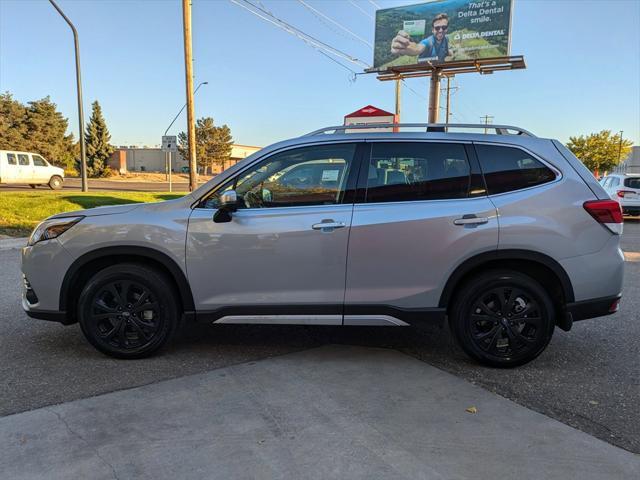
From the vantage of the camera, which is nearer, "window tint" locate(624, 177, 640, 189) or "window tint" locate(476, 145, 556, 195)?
"window tint" locate(476, 145, 556, 195)

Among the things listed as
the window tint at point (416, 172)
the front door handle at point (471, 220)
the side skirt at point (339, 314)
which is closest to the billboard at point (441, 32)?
the window tint at point (416, 172)

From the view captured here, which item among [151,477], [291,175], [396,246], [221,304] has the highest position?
[291,175]

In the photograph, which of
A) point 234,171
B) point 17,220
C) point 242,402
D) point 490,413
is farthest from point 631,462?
point 17,220

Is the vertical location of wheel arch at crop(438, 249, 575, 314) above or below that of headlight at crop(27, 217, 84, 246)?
below

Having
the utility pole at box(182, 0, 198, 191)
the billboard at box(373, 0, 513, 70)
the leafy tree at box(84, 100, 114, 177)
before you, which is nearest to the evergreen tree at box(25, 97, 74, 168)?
the leafy tree at box(84, 100, 114, 177)

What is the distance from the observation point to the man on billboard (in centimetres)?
2719

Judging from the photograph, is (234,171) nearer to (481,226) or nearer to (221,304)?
(221,304)

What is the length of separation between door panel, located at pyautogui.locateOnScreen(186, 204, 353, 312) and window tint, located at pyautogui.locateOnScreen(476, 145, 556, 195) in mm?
1174

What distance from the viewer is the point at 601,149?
224 ft

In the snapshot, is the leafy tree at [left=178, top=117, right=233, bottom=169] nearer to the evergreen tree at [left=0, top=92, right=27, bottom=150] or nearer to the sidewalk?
the evergreen tree at [left=0, top=92, right=27, bottom=150]

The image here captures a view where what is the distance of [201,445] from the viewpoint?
2777mm

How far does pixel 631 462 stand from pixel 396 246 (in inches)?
76.5

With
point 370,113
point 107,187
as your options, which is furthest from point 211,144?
point 370,113

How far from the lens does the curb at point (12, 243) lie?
32.8ft
